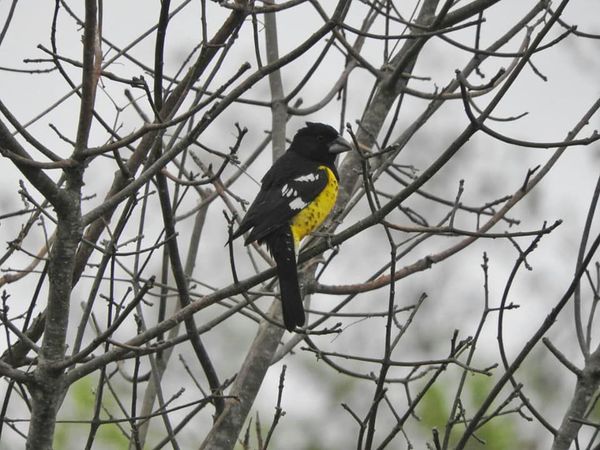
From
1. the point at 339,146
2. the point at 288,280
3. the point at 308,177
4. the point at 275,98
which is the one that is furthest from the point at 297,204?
the point at 339,146

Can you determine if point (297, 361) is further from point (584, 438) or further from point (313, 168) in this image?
point (313, 168)

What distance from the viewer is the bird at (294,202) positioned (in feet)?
14.0

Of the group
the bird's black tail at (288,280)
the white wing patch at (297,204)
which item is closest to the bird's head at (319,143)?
the white wing patch at (297,204)

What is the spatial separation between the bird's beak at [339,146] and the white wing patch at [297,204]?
0.75 metres

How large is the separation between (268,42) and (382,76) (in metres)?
0.64

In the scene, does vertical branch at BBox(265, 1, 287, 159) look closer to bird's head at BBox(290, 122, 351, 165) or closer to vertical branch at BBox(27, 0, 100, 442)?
bird's head at BBox(290, 122, 351, 165)

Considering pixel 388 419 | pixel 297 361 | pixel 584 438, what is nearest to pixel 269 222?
pixel 584 438

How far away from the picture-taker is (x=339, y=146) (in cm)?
562

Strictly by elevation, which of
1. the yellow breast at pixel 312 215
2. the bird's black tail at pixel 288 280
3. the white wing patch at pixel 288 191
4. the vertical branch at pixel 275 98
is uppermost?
the vertical branch at pixel 275 98

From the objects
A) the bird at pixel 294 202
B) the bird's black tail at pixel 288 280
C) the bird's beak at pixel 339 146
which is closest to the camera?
the bird's black tail at pixel 288 280

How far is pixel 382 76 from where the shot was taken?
4879 mm

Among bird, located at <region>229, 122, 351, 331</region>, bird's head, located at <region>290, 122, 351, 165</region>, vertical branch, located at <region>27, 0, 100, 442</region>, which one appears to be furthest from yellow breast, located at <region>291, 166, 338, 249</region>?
vertical branch, located at <region>27, 0, 100, 442</region>

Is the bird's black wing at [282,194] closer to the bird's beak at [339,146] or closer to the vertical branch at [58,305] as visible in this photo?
the bird's beak at [339,146]

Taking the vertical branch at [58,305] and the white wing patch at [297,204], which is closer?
the vertical branch at [58,305]
